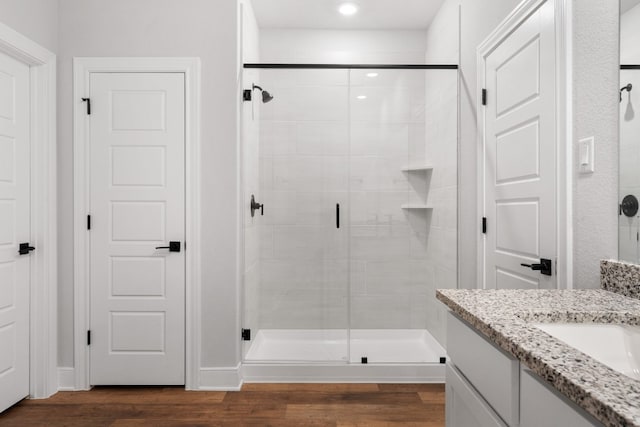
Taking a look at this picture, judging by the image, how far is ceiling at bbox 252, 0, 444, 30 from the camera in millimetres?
3500

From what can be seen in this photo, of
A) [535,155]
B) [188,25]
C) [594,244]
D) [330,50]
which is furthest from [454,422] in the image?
[330,50]

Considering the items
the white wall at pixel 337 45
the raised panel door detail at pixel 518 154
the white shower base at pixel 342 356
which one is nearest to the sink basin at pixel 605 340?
the raised panel door detail at pixel 518 154

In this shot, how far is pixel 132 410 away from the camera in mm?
2543

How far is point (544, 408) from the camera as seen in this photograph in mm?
823

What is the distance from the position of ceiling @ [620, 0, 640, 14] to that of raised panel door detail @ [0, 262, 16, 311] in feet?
10.6

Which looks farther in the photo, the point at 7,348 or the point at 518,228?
the point at 7,348

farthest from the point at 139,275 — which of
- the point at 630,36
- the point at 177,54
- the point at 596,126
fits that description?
the point at 630,36

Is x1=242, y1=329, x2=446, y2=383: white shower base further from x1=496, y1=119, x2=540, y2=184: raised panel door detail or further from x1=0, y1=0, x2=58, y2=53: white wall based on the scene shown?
x1=0, y1=0, x2=58, y2=53: white wall

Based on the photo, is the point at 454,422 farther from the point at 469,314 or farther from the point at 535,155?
the point at 535,155

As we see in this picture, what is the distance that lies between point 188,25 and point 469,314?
8.46ft

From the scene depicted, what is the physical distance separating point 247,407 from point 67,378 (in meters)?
1.28

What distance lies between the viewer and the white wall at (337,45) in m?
3.95

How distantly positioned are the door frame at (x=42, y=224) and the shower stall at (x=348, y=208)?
1.30 meters

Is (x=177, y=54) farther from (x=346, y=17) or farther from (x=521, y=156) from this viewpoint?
(x=521, y=156)
